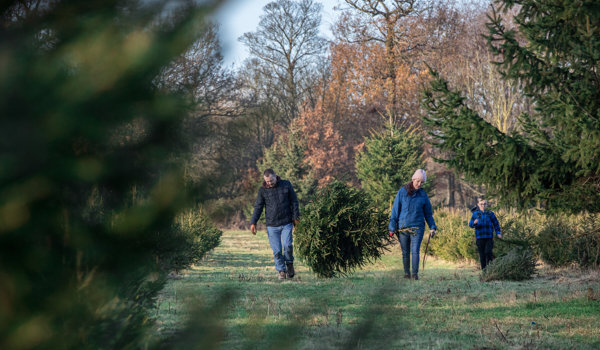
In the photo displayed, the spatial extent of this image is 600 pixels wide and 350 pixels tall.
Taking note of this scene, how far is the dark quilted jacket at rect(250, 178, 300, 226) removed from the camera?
30.5 feet

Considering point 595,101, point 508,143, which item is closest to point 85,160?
point 508,143

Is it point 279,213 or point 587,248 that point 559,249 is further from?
point 279,213

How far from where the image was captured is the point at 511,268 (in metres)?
9.78

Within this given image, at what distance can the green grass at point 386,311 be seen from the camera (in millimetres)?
680

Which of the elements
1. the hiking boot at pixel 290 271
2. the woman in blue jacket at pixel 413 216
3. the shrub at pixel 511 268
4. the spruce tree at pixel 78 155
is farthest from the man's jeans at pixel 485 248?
the spruce tree at pixel 78 155

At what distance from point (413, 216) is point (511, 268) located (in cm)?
211

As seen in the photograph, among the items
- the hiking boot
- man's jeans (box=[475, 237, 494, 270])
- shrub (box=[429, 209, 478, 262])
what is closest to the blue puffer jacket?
the hiking boot

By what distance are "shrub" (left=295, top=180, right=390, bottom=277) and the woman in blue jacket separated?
0.93 feet

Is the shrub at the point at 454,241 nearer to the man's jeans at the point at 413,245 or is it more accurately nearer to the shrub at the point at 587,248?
the shrub at the point at 587,248

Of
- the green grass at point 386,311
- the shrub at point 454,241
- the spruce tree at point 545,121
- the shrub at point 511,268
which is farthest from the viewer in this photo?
the shrub at point 454,241

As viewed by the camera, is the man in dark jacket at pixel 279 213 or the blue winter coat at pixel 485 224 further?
the blue winter coat at pixel 485 224

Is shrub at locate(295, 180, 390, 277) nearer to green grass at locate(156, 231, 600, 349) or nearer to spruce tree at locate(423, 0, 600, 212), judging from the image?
green grass at locate(156, 231, 600, 349)

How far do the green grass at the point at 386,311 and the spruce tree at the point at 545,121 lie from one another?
145cm

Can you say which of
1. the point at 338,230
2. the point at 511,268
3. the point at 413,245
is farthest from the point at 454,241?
the point at 338,230
